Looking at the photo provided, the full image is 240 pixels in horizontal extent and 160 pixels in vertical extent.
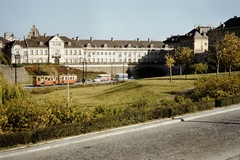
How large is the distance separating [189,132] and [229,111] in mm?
7262

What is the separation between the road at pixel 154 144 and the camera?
40.0 feet

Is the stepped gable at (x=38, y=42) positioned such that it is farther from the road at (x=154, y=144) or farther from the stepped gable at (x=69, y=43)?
the road at (x=154, y=144)

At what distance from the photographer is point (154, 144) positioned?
45.3 feet

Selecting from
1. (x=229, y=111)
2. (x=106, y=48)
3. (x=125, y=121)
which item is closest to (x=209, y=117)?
(x=229, y=111)

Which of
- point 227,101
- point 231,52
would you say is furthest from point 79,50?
point 227,101

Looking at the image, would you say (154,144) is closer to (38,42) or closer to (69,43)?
(38,42)

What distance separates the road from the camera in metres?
12.2

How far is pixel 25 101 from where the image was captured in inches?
606

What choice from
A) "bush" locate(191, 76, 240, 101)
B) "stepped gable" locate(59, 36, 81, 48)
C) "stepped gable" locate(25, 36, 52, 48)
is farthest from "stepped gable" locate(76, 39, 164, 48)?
"bush" locate(191, 76, 240, 101)

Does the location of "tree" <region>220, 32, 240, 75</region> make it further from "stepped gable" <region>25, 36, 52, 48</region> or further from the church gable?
"stepped gable" <region>25, 36, 52, 48</region>

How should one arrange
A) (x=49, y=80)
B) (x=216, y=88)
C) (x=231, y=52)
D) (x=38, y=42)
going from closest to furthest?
(x=216, y=88), (x=231, y=52), (x=49, y=80), (x=38, y=42)

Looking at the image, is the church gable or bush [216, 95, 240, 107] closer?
bush [216, 95, 240, 107]

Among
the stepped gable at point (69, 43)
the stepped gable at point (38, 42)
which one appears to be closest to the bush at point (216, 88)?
the stepped gable at point (38, 42)

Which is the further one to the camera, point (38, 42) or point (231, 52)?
point (38, 42)
